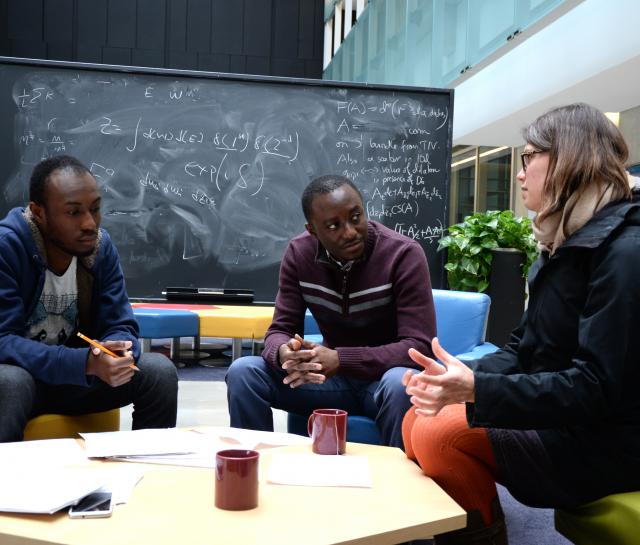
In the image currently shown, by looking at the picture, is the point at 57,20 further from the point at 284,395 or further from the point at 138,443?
the point at 138,443

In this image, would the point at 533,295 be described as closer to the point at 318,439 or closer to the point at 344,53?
the point at 318,439

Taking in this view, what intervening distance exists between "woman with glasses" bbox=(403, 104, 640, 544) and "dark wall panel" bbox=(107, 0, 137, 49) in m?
9.46

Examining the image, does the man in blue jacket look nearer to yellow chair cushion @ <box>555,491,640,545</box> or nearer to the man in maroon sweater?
the man in maroon sweater

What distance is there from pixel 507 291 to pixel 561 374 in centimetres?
336

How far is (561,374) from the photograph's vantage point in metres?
1.35

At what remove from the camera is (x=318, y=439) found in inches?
62.2

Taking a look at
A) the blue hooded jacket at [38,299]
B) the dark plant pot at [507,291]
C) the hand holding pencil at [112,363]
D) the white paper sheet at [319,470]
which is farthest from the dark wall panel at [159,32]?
the white paper sheet at [319,470]

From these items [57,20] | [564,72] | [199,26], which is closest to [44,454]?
[564,72]

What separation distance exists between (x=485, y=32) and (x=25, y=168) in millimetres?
3442

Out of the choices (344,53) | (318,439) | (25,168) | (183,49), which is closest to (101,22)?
(183,49)

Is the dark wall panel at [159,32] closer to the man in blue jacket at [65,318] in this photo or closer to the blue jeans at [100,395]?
the man in blue jacket at [65,318]

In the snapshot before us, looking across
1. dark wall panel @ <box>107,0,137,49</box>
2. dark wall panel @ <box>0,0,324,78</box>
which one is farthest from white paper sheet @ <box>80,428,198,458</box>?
dark wall panel @ <box>107,0,137,49</box>

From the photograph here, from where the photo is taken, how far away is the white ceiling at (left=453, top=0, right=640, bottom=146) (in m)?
4.21

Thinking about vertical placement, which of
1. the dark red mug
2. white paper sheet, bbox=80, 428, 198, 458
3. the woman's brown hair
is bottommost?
white paper sheet, bbox=80, 428, 198, 458
